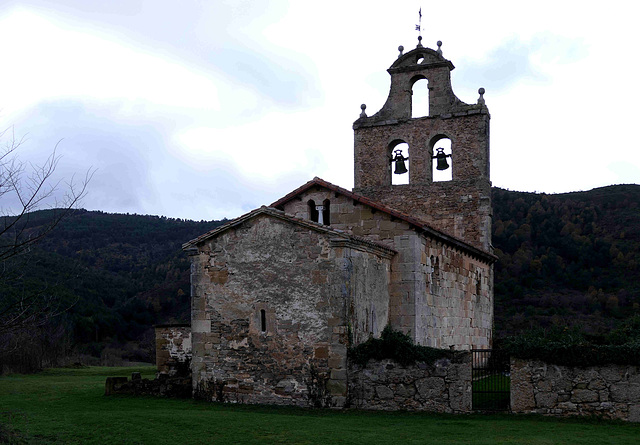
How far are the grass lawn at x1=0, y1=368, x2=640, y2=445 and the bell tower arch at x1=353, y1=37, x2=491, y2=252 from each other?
1029 cm

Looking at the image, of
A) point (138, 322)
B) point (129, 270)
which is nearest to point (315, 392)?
point (138, 322)

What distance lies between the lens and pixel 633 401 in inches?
487

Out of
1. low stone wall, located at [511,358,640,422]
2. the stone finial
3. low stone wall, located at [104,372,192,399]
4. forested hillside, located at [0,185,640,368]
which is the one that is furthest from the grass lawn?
forested hillside, located at [0,185,640,368]

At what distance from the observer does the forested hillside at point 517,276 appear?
121 feet

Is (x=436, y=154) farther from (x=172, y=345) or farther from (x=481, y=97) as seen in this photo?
(x=172, y=345)

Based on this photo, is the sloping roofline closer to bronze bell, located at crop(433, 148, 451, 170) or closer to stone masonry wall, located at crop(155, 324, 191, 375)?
bronze bell, located at crop(433, 148, 451, 170)

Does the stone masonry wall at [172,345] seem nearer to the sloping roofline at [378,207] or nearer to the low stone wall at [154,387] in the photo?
the low stone wall at [154,387]

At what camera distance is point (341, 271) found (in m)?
14.5

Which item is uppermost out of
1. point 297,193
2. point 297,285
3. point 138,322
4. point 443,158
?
point 443,158

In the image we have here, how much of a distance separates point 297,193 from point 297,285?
13.0 feet

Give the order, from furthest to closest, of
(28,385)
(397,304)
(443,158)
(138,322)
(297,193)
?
1. (138,322)
2. (443,158)
3. (28,385)
4. (297,193)
5. (397,304)

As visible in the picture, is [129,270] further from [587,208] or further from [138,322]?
[587,208]

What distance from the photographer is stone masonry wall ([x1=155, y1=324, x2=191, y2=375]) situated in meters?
20.1

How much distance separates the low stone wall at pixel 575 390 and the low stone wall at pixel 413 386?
3.23 feet
